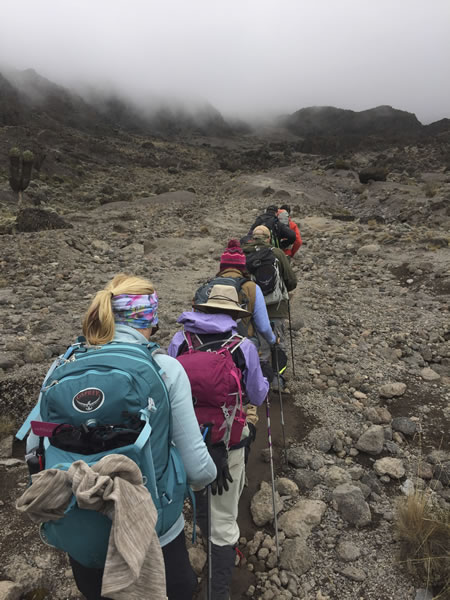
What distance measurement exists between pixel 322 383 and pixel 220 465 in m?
3.37

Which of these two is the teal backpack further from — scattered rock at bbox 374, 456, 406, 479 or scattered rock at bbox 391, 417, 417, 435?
scattered rock at bbox 391, 417, 417, 435

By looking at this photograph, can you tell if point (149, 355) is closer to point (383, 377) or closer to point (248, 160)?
point (383, 377)

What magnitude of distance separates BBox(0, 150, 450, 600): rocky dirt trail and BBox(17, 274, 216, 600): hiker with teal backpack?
1317mm

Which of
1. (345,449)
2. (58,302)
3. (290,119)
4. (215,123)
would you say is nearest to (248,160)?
(58,302)

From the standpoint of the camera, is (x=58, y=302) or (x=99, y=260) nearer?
(x=58, y=302)

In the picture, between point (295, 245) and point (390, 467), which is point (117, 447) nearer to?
point (390, 467)

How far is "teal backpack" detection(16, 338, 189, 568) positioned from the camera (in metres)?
1.40

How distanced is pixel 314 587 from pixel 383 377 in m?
3.26

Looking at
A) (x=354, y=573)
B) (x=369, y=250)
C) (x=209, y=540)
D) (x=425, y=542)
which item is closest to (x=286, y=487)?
(x=354, y=573)

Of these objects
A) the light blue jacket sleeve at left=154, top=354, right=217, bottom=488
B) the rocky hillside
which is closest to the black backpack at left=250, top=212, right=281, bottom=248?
the rocky hillside

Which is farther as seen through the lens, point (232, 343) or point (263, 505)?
point (263, 505)

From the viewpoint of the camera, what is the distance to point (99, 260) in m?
10.9

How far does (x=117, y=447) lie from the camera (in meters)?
1.41

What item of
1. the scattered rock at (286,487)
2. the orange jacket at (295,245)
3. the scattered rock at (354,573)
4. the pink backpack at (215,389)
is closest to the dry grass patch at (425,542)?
the scattered rock at (354,573)
